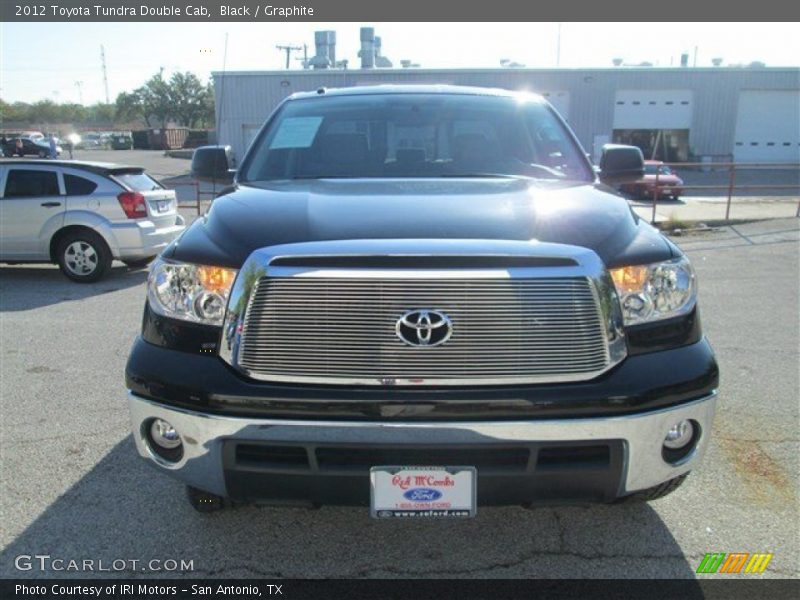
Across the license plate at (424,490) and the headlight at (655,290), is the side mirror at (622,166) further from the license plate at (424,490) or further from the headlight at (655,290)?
the license plate at (424,490)

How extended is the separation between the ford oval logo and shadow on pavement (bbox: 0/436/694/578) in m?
0.57

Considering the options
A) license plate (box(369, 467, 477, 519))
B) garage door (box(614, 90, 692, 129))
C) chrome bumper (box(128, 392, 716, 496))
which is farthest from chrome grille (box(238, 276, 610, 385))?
garage door (box(614, 90, 692, 129))

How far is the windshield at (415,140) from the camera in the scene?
361cm

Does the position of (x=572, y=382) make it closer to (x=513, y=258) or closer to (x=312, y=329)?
(x=513, y=258)

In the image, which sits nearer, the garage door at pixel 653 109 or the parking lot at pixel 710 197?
the parking lot at pixel 710 197

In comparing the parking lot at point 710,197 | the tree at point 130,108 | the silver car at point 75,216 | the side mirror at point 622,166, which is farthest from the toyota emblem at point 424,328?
the tree at point 130,108

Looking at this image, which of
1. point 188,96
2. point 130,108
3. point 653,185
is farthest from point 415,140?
point 130,108

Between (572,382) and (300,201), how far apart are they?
133 centimetres

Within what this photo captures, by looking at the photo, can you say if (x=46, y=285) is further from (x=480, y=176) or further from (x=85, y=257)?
(x=480, y=176)

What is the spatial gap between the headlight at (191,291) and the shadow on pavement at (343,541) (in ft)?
3.44

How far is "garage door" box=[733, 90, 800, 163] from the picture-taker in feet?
118

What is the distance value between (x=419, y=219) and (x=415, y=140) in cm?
145

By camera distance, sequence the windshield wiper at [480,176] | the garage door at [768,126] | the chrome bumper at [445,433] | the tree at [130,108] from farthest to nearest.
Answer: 1. the tree at [130,108]
2. the garage door at [768,126]
3. the windshield wiper at [480,176]
4. the chrome bumper at [445,433]

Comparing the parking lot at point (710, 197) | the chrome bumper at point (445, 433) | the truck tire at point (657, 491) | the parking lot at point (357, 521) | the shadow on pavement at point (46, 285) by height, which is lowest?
the parking lot at point (710, 197)
